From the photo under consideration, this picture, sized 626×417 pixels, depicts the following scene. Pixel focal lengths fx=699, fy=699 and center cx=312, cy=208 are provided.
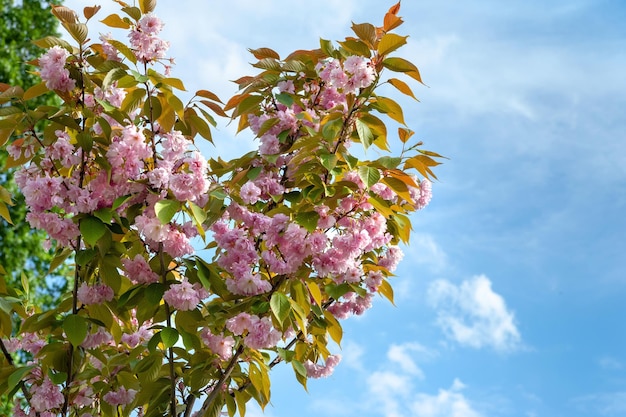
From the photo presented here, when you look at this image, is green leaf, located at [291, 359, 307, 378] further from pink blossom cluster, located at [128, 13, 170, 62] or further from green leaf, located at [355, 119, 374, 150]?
pink blossom cluster, located at [128, 13, 170, 62]

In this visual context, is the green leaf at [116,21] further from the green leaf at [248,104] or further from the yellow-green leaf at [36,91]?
the green leaf at [248,104]

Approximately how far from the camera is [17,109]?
8.00ft

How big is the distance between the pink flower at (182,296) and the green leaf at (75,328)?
361 millimetres

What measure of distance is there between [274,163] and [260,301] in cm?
50

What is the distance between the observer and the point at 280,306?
2203 mm

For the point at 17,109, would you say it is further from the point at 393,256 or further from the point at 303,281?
the point at 393,256

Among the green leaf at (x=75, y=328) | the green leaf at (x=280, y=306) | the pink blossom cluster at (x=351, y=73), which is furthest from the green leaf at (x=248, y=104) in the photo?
the green leaf at (x=75, y=328)

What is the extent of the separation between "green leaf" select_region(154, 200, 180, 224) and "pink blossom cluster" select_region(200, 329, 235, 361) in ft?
1.82

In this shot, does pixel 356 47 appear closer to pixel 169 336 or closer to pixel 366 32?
pixel 366 32

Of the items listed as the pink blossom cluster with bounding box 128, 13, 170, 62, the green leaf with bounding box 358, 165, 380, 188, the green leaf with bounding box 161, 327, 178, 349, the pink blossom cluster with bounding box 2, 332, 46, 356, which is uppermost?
the pink blossom cluster with bounding box 128, 13, 170, 62

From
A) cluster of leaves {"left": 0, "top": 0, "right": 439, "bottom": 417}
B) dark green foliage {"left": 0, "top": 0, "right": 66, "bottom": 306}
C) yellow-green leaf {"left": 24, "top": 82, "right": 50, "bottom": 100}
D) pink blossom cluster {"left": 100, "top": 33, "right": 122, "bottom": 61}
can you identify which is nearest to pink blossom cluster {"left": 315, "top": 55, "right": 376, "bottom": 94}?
cluster of leaves {"left": 0, "top": 0, "right": 439, "bottom": 417}

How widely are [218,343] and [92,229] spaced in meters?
0.61

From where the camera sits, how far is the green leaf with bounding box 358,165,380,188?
226cm

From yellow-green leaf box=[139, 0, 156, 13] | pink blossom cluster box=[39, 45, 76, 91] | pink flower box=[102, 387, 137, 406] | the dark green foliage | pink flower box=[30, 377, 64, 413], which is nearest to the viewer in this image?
pink blossom cluster box=[39, 45, 76, 91]
